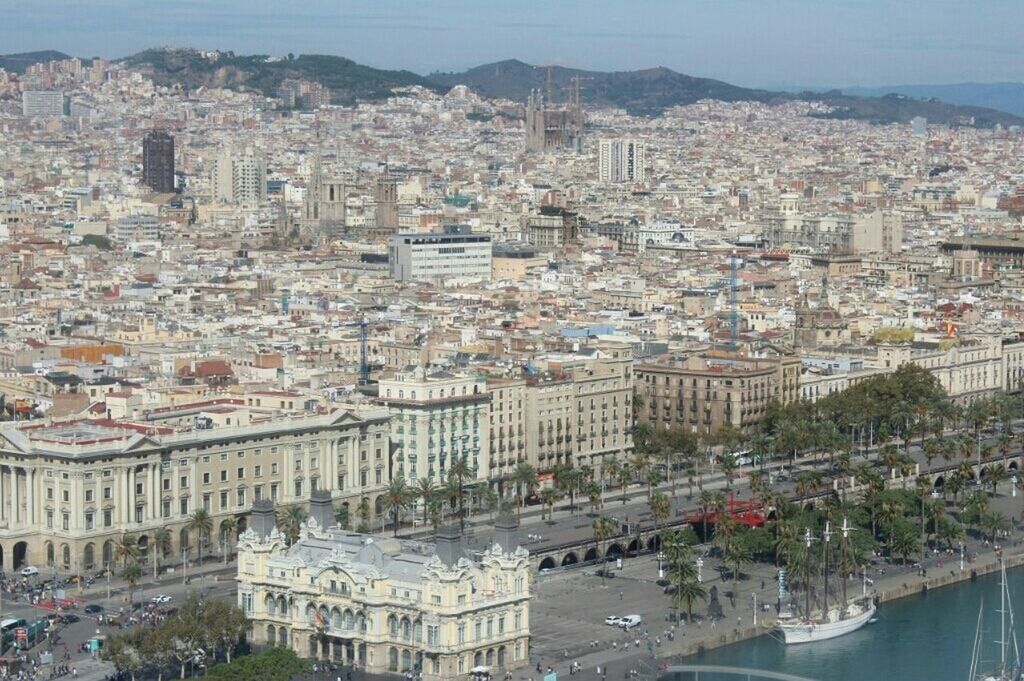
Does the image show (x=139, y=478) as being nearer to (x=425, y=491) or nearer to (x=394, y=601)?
(x=425, y=491)

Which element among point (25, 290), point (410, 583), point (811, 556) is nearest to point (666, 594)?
point (811, 556)

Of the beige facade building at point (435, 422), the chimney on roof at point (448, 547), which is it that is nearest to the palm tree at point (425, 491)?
the beige facade building at point (435, 422)

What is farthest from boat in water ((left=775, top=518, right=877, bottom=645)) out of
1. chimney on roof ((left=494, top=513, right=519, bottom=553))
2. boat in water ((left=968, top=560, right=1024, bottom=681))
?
chimney on roof ((left=494, top=513, right=519, bottom=553))

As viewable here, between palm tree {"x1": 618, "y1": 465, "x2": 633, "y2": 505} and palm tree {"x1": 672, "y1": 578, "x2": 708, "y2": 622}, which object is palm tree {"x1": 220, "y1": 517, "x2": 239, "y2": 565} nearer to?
palm tree {"x1": 672, "y1": 578, "x2": 708, "y2": 622}

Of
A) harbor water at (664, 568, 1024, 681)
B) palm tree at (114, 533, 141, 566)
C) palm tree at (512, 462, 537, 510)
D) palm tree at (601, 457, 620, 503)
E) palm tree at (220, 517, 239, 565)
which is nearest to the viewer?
harbor water at (664, 568, 1024, 681)

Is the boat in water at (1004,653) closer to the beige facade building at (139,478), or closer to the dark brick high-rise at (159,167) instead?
the beige facade building at (139,478)

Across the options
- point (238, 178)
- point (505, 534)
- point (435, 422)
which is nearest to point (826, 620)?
point (505, 534)
